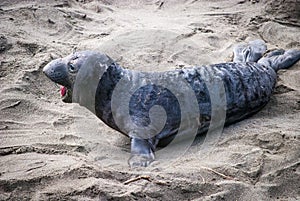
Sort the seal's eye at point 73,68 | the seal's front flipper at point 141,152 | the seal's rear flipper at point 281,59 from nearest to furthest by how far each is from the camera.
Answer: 1. the seal's front flipper at point 141,152
2. the seal's eye at point 73,68
3. the seal's rear flipper at point 281,59

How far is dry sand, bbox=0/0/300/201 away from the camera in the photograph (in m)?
2.51

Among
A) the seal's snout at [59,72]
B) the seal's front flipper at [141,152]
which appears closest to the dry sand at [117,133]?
the seal's front flipper at [141,152]

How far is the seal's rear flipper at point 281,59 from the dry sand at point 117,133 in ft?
0.22

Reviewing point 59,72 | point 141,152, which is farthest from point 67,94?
point 141,152

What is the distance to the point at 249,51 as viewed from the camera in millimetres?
4309

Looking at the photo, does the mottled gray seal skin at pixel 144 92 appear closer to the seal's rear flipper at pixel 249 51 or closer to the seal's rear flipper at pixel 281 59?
the seal's rear flipper at pixel 281 59

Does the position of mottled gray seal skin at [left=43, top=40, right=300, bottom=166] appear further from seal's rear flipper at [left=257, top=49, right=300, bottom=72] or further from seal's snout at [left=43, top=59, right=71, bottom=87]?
seal's rear flipper at [left=257, top=49, right=300, bottom=72]

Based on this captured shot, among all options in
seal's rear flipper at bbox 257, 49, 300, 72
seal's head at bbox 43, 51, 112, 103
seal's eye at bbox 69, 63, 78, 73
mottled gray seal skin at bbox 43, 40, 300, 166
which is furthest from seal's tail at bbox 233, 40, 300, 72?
seal's eye at bbox 69, 63, 78, 73

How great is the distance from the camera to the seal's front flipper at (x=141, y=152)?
2.84m

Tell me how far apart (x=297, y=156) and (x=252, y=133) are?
0.42 meters

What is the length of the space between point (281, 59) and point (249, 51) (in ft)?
1.04

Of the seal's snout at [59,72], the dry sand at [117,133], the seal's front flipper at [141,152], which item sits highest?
the seal's snout at [59,72]

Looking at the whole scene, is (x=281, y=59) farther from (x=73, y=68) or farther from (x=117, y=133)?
(x=73, y=68)

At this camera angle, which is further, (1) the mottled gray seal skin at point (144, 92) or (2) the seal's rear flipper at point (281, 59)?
(2) the seal's rear flipper at point (281, 59)
